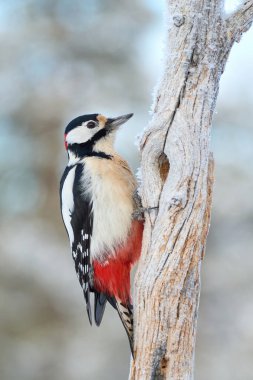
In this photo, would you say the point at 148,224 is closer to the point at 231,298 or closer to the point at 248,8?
the point at 248,8

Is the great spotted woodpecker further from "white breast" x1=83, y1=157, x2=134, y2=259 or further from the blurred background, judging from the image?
the blurred background

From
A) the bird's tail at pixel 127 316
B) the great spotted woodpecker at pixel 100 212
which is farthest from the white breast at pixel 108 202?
the bird's tail at pixel 127 316

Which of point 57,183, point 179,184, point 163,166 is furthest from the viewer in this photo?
point 57,183

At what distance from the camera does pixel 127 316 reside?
3.24 meters

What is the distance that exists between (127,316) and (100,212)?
0.56 meters

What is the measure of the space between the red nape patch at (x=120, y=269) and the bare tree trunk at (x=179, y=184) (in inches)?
15.5

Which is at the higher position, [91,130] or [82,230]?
[91,130]

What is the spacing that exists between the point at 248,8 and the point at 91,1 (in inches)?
300

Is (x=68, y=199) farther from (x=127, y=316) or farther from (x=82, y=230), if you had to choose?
(x=127, y=316)

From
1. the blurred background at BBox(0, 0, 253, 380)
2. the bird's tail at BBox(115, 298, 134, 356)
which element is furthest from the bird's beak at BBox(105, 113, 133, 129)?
the blurred background at BBox(0, 0, 253, 380)

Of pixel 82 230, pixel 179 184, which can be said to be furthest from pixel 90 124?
pixel 179 184

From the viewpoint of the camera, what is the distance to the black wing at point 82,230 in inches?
142

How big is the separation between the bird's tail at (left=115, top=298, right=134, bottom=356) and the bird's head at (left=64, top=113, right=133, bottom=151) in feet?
2.48

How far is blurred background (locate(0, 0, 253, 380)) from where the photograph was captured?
7.80 metres
